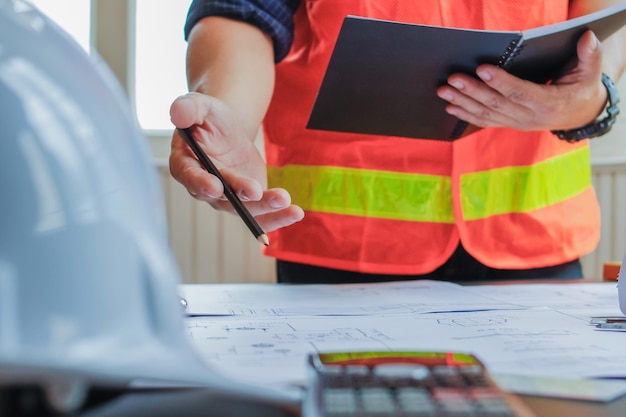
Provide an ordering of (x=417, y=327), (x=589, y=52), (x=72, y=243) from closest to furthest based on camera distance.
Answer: (x=72, y=243) < (x=417, y=327) < (x=589, y=52)

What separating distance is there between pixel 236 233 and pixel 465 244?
4.45 feet

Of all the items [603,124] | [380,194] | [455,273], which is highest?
[603,124]

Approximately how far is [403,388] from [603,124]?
2.37ft

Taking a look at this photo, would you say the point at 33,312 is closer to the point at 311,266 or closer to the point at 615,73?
the point at 311,266

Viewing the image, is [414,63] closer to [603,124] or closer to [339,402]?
[603,124]

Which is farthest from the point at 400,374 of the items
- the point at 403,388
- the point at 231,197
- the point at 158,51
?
the point at 158,51

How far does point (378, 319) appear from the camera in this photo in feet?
1.79

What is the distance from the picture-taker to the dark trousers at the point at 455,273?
950 mm

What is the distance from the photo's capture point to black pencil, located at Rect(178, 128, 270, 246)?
1.98 ft

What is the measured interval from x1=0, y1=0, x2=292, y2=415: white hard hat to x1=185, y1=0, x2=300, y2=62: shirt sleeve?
0.63m

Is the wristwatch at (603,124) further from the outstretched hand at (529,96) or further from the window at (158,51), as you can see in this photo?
the window at (158,51)

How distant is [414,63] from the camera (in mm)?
707

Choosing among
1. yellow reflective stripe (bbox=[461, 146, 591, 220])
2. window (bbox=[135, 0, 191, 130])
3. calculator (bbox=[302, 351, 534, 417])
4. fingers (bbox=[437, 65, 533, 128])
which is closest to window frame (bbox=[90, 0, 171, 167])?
window (bbox=[135, 0, 191, 130])

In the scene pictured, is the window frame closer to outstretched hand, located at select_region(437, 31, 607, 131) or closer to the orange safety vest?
the orange safety vest
